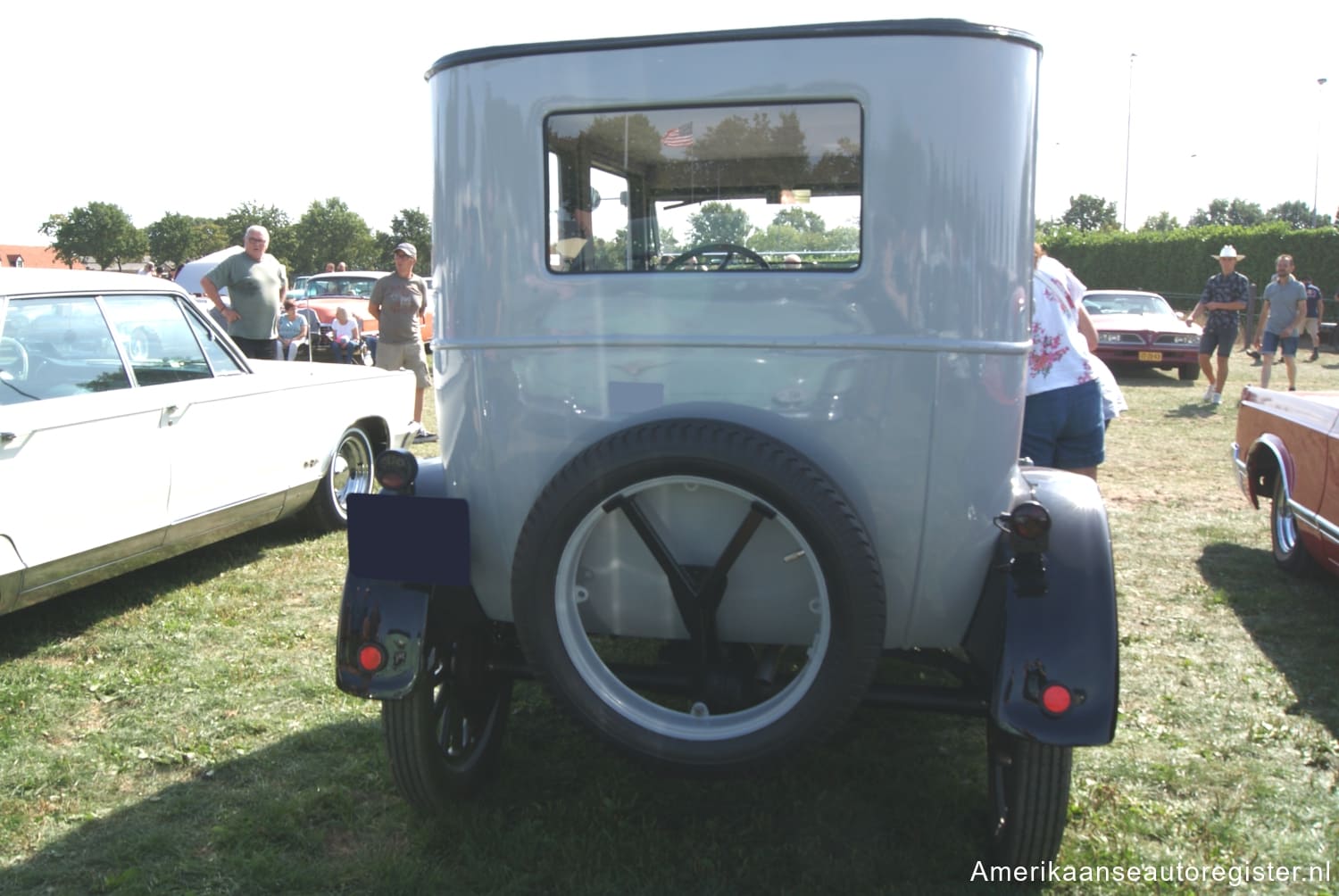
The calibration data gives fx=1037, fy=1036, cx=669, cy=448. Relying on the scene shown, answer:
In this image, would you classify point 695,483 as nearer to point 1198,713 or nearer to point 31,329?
point 1198,713

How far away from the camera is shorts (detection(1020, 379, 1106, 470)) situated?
4414 mm

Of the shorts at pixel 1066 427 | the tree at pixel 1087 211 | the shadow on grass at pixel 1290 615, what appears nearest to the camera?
the shadow on grass at pixel 1290 615

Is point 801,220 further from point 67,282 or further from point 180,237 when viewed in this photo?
point 180,237

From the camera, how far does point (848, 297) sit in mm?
2613

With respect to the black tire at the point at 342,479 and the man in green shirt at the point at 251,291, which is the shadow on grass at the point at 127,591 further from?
the man in green shirt at the point at 251,291

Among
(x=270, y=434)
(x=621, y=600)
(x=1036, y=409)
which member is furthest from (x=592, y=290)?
(x=270, y=434)

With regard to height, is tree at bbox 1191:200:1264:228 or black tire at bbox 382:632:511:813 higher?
tree at bbox 1191:200:1264:228

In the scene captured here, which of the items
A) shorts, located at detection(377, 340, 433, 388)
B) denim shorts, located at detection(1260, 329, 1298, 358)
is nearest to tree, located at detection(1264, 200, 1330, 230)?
denim shorts, located at detection(1260, 329, 1298, 358)

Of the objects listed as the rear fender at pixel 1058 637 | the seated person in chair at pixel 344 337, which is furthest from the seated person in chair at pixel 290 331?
the rear fender at pixel 1058 637

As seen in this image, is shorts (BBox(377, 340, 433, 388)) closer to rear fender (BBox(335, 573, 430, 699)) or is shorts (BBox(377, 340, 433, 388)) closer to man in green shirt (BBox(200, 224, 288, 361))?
man in green shirt (BBox(200, 224, 288, 361))

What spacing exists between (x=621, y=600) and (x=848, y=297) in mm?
1034

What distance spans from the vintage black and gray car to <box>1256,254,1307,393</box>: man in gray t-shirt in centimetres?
1048

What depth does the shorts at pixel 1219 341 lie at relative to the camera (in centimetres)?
1144

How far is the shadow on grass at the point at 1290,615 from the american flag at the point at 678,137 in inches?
117
